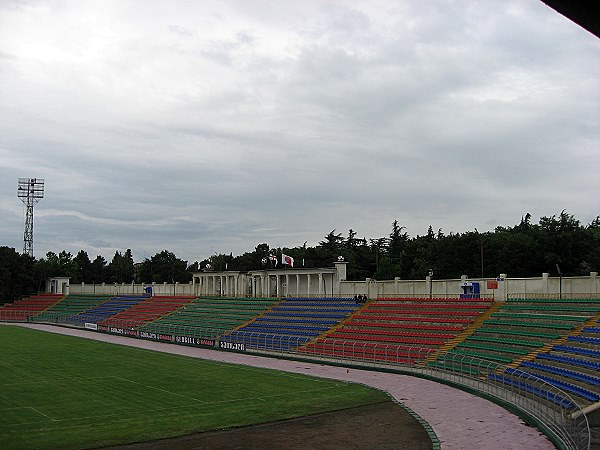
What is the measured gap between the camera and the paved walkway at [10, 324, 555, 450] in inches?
837

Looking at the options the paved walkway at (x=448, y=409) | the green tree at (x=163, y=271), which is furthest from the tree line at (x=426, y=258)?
the paved walkway at (x=448, y=409)

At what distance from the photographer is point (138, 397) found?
29703mm

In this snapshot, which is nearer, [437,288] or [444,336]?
[444,336]

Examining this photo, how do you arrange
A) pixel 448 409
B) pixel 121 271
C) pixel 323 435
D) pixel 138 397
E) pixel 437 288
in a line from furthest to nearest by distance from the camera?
pixel 121 271 < pixel 437 288 < pixel 138 397 < pixel 448 409 < pixel 323 435

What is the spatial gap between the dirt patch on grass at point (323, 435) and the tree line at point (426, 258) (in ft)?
99.1

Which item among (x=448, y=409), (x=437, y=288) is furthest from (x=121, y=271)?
(x=448, y=409)

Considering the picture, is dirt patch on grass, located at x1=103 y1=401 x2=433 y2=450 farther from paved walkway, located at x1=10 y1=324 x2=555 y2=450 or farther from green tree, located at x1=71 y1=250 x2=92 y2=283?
green tree, located at x1=71 y1=250 x2=92 y2=283

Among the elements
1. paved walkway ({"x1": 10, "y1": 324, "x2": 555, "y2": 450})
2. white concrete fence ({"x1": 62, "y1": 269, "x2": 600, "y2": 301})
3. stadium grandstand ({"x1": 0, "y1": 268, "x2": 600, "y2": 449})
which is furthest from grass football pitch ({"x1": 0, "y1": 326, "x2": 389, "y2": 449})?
white concrete fence ({"x1": 62, "y1": 269, "x2": 600, "y2": 301})

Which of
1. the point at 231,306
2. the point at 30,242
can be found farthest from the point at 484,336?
the point at 30,242

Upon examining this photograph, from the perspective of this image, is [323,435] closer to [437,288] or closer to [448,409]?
[448,409]

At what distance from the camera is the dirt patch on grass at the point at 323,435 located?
21.0 meters

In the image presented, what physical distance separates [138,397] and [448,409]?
1458 centimetres

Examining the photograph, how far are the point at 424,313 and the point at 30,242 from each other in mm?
86580

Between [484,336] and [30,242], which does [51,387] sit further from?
[30,242]
